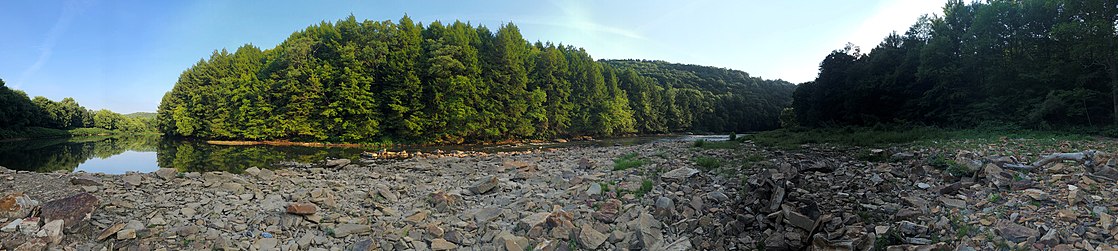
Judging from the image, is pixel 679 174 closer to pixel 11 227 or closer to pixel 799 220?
pixel 799 220

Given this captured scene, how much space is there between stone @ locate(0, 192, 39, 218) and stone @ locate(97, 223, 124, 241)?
115 centimetres

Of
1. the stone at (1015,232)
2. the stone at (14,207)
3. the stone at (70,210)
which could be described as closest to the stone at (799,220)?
the stone at (1015,232)

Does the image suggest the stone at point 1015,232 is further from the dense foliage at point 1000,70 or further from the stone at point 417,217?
the dense foliage at point 1000,70

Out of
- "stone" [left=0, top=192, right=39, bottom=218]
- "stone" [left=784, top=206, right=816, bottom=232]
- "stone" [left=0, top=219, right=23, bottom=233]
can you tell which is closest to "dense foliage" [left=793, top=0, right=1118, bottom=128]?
"stone" [left=784, top=206, right=816, bottom=232]

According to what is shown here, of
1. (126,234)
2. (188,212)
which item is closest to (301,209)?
(188,212)

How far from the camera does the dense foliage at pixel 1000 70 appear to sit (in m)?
17.1

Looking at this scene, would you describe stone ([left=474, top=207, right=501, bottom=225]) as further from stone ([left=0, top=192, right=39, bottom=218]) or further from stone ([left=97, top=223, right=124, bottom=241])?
stone ([left=0, top=192, right=39, bottom=218])

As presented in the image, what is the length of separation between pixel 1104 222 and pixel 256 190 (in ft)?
43.0

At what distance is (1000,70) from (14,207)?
1355 inches

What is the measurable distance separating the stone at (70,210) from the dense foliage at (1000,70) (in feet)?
96.4

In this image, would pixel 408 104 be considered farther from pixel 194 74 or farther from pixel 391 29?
pixel 194 74

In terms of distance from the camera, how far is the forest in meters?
31.8

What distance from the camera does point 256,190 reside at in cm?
869

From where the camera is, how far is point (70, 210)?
5.98 meters
